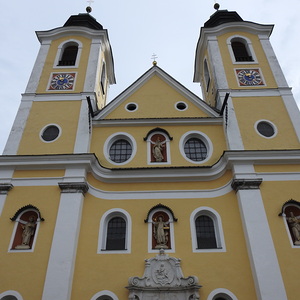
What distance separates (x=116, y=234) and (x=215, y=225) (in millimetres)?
4079

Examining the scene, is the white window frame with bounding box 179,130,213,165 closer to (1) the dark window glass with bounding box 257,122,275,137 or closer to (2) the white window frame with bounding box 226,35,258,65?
(1) the dark window glass with bounding box 257,122,275,137

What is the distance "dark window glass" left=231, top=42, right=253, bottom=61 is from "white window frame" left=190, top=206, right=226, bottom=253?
33.4 feet

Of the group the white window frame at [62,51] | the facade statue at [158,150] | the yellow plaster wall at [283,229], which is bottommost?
the yellow plaster wall at [283,229]

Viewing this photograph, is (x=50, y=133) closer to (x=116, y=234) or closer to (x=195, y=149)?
(x=116, y=234)

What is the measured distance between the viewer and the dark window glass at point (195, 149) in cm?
1560

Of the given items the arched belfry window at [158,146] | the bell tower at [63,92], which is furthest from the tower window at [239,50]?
the bell tower at [63,92]

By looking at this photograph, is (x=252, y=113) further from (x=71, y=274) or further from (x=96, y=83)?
(x=71, y=274)

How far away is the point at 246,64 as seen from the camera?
18891 millimetres

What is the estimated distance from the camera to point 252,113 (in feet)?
54.2

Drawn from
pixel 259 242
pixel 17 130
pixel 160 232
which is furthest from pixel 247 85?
pixel 17 130

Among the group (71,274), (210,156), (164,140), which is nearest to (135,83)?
(164,140)

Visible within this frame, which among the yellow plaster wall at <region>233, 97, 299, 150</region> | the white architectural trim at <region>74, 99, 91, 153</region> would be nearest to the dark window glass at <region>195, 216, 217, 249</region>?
the yellow plaster wall at <region>233, 97, 299, 150</region>

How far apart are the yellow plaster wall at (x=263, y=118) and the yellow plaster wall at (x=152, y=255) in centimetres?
321

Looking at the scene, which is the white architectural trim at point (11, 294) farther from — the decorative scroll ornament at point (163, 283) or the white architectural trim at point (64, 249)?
the decorative scroll ornament at point (163, 283)
